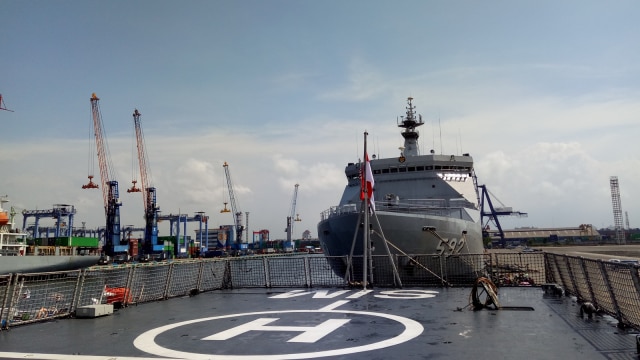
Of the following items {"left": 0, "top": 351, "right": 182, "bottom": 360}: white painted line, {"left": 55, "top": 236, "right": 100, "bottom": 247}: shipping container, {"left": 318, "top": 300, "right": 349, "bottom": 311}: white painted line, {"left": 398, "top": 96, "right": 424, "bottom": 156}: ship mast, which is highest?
{"left": 398, "top": 96, "right": 424, "bottom": 156}: ship mast

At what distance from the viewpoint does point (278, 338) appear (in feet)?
22.0

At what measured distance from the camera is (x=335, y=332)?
278 inches

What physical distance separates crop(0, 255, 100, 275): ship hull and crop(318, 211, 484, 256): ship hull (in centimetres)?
3482

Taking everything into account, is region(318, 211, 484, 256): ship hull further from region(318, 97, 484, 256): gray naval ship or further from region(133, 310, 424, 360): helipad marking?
region(133, 310, 424, 360): helipad marking

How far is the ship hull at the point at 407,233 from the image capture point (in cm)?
2011

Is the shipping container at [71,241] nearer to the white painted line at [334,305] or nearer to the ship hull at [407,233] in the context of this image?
the ship hull at [407,233]

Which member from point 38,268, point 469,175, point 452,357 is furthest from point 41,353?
point 38,268

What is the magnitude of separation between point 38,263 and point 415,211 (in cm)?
4060

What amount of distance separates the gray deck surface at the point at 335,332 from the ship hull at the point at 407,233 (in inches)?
365

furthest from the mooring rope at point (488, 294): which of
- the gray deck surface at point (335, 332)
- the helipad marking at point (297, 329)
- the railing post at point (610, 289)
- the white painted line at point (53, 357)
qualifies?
the white painted line at point (53, 357)

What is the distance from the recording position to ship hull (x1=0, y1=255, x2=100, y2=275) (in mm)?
Answer: 39594

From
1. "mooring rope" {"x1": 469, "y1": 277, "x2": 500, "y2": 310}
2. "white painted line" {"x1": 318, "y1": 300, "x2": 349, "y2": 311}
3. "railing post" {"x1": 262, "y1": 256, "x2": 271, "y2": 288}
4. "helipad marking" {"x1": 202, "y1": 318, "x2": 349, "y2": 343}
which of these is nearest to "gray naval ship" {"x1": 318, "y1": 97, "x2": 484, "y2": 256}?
"railing post" {"x1": 262, "y1": 256, "x2": 271, "y2": 288}

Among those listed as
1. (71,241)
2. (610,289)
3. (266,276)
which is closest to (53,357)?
(610,289)

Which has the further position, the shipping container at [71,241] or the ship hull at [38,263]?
the shipping container at [71,241]
